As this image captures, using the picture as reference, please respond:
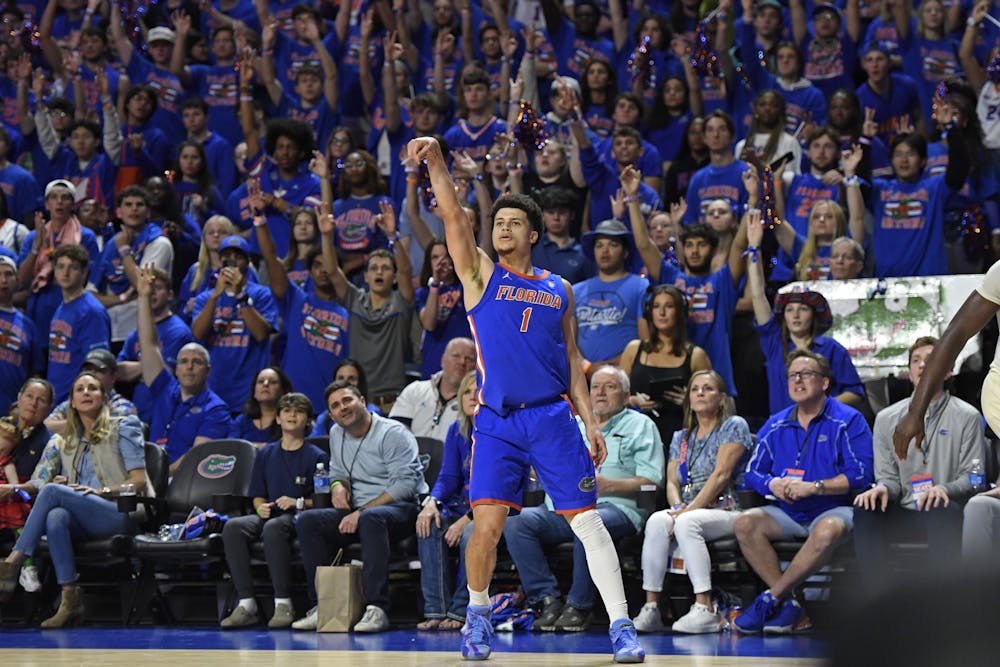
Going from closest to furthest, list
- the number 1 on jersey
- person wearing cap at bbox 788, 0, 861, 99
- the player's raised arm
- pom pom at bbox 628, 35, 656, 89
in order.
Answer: the player's raised arm, the number 1 on jersey, person wearing cap at bbox 788, 0, 861, 99, pom pom at bbox 628, 35, 656, 89

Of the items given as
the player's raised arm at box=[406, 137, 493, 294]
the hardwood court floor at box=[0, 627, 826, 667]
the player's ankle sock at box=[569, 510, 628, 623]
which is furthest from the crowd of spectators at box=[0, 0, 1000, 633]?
the player's ankle sock at box=[569, 510, 628, 623]

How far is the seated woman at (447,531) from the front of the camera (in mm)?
7992

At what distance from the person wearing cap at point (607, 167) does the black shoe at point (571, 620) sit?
145 inches

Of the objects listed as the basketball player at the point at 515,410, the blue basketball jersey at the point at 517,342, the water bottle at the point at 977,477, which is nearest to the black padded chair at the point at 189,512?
the basketball player at the point at 515,410

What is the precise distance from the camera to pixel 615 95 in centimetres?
1170

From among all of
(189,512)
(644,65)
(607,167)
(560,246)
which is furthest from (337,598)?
(644,65)

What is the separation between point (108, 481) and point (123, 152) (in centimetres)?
511

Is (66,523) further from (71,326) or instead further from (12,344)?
(12,344)

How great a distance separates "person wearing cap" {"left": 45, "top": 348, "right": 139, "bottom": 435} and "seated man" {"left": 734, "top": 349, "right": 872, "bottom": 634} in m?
4.43

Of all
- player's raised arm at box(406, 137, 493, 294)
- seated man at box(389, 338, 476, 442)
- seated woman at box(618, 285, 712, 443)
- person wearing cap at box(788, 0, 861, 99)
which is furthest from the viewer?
person wearing cap at box(788, 0, 861, 99)

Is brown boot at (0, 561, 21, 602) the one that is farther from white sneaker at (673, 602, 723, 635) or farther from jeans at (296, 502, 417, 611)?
white sneaker at (673, 602, 723, 635)

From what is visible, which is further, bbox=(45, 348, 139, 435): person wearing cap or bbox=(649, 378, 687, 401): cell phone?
bbox=(45, 348, 139, 435): person wearing cap

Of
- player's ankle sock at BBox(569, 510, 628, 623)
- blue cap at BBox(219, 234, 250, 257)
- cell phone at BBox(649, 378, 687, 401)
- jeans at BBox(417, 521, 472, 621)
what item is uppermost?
blue cap at BBox(219, 234, 250, 257)

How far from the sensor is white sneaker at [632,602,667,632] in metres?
7.50
